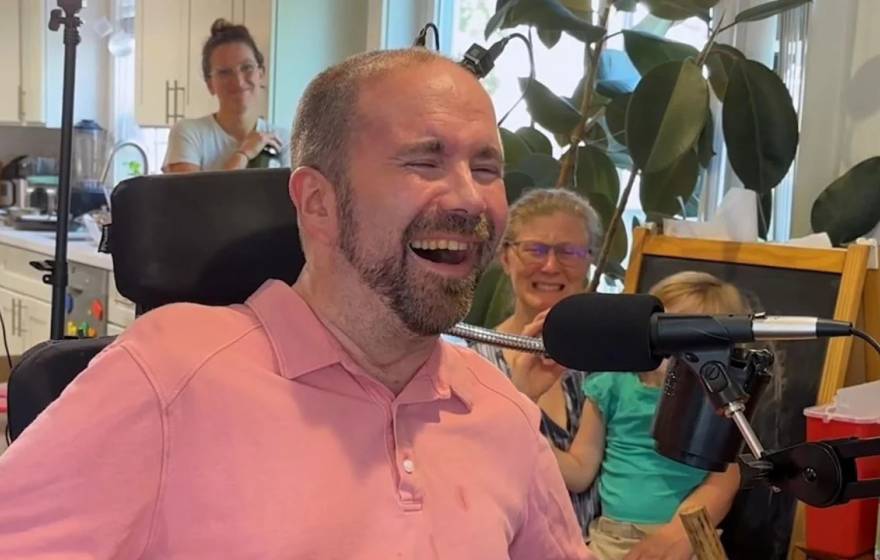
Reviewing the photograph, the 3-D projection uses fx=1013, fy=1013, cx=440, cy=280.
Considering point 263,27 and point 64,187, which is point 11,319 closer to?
point 263,27

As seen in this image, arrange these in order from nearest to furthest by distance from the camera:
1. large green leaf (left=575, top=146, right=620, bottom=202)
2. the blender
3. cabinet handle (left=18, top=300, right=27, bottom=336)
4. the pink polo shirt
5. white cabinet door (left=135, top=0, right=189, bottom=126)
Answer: the pink polo shirt → large green leaf (left=575, top=146, right=620, bottom=202) → white cabinet door (left=135, top=0, right=189, bottom=126) → cabinet handle (left=18, top=300, right=27, bottom=336) → the blender

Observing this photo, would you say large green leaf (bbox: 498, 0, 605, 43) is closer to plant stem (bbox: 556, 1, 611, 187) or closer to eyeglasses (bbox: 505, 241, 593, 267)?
plant stem (bbox: 556, 1, 611, 187)

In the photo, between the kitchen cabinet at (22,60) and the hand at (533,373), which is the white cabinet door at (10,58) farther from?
the hand at (533,373)

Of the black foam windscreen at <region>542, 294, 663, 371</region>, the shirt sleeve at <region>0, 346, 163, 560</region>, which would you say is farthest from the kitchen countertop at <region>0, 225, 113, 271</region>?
the black foam windscreen at <region>542, 294, 663, 371</region>

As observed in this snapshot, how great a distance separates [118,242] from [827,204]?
1446mm

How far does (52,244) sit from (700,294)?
299cm

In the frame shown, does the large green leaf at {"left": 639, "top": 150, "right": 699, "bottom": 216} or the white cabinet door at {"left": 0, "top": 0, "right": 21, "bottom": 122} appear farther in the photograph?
the white cabinet door at {"left": 0, "top": 0, "right": 21, "bottom": 122}

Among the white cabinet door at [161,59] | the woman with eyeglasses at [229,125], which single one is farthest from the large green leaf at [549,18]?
the white cabinet door at [161,59]

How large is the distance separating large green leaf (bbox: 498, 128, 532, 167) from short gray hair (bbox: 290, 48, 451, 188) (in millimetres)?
1284

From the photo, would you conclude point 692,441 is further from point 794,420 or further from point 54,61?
point 54,61

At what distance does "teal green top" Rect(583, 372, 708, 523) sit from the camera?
1.81 meters

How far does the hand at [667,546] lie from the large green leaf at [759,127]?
706 mm

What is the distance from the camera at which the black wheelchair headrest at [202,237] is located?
117 centimetres

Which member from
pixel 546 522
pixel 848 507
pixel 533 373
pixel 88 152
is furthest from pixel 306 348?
pixel 88 152
